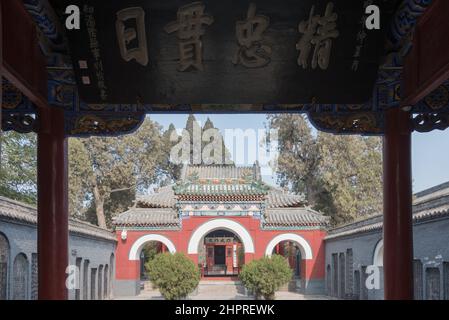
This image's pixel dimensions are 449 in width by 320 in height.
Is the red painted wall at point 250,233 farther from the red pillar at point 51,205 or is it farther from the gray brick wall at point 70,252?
the red pillar at point 51,205

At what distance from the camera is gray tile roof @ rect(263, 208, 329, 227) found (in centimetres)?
2058

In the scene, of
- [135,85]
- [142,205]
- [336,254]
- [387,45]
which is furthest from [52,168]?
[142,205]

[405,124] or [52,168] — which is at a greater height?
[405,124]

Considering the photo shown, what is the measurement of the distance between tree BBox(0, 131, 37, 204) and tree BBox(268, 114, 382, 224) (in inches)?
455

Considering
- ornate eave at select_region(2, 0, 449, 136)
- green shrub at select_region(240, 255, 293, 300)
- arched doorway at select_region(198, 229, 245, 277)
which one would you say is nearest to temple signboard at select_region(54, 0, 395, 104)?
ornate eave at select_region(2, 0, 449, 136)

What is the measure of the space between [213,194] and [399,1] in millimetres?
16000

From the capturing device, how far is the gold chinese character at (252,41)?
4.73 metres

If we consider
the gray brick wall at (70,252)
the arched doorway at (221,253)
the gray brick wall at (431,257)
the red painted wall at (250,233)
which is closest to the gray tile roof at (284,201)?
the red painted wall at (250,233)

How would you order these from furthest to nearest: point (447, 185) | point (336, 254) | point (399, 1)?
point (336, 254)
point (447, 185)
point (399, 1)

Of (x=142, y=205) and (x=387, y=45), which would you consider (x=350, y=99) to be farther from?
(x=142, y=205)

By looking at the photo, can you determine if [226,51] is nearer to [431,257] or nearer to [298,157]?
[431,257]

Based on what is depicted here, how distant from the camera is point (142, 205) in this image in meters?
22.1

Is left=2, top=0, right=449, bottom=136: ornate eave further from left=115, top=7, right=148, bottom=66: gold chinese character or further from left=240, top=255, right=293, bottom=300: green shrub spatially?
left=240, top=255, right=293, bottom=300: green shrub

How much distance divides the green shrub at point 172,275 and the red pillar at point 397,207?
1135 centimetres
